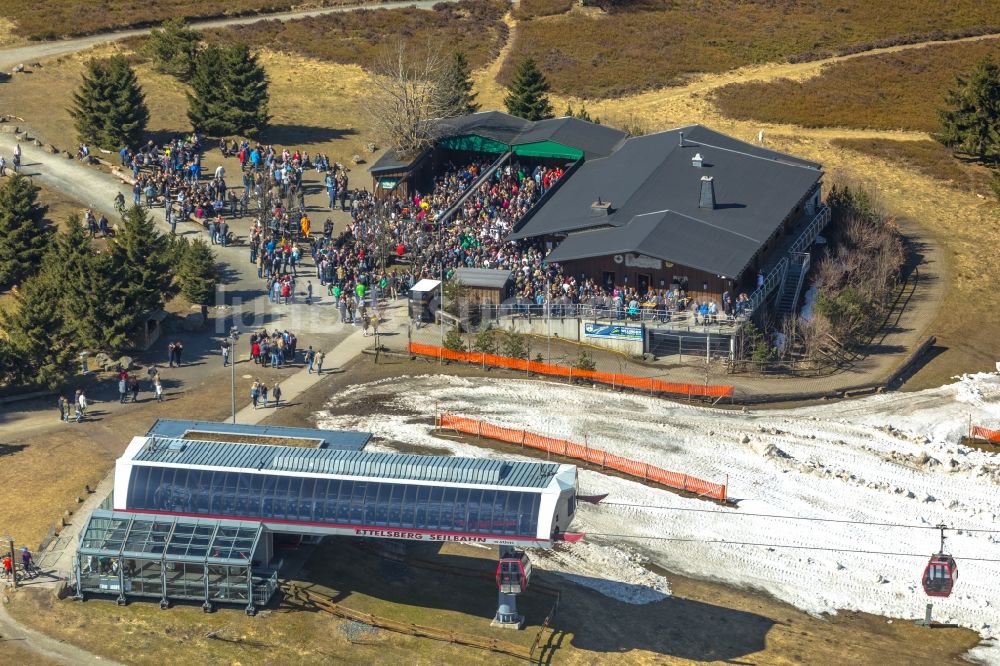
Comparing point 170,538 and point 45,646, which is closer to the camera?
point 45,646

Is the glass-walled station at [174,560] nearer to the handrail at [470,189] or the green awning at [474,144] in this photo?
the handrail at [470,189]

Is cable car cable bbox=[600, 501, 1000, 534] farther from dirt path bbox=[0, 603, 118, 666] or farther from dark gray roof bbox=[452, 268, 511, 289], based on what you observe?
dirt path bbox=[0, 603, 118, 666]

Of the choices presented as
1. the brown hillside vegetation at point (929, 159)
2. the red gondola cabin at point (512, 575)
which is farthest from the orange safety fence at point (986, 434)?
the brown hillside vegetation at point (929, 159)

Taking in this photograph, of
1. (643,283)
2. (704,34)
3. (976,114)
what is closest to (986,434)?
(643,283)

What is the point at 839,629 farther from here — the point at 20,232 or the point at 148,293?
the point at 20,232

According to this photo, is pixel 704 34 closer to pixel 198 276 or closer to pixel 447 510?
pixel 198 276
